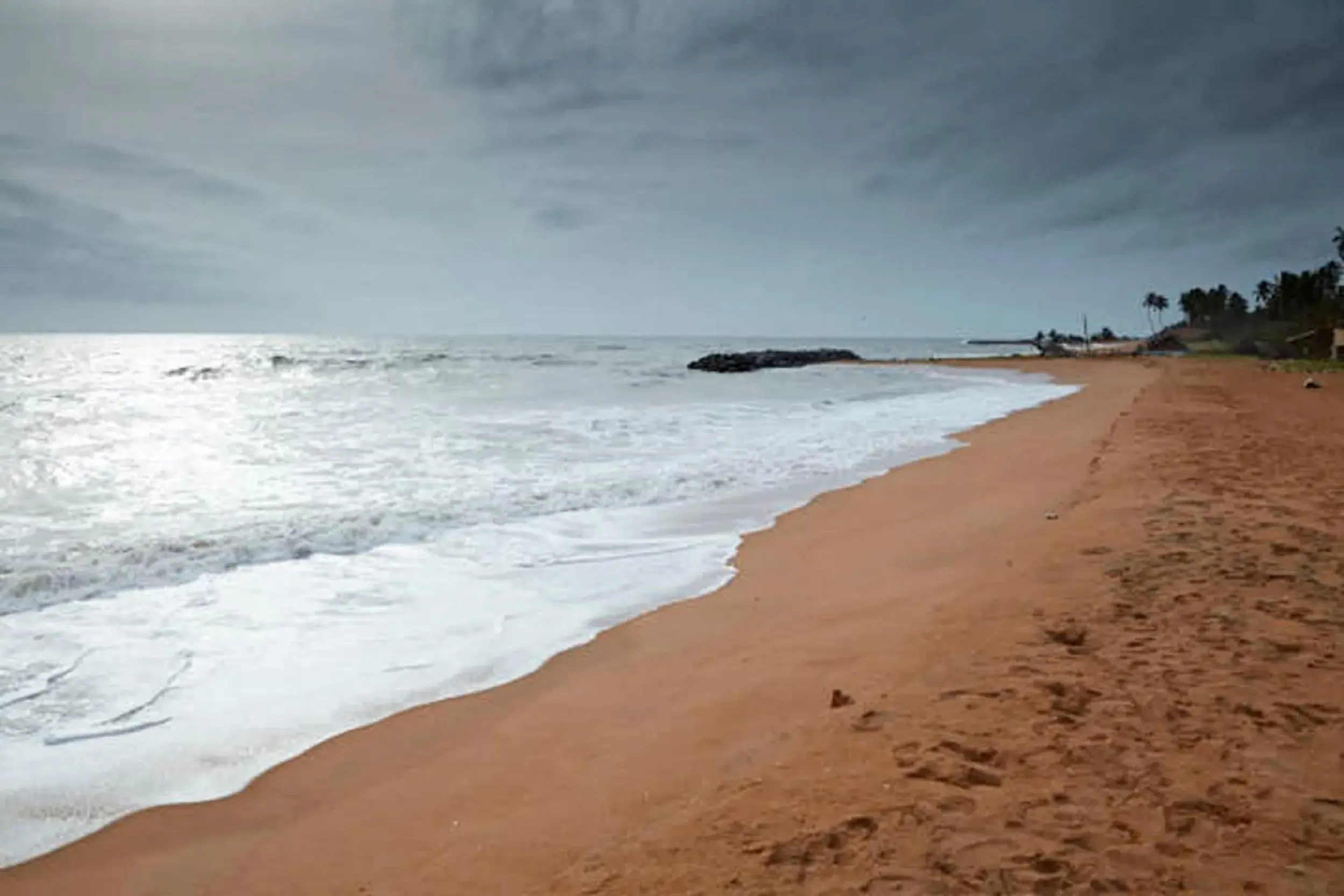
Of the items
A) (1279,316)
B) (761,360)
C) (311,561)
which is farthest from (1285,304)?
(311,561)

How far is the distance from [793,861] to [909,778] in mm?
748

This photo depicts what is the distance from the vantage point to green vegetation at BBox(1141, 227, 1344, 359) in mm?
55250

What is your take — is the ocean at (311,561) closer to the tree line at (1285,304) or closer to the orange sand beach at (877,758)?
the orange sand beach at (877,758)

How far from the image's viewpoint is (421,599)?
671 centimetres

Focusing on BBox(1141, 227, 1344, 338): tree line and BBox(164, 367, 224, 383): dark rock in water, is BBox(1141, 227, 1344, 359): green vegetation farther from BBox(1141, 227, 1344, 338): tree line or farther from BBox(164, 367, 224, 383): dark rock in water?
BBox(164, 367, 224, 383): dark rock in water

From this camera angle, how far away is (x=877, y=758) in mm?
3297

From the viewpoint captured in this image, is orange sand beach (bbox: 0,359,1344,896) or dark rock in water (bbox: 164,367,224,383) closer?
orange sand beach (bbox: 0,359,1344,896)

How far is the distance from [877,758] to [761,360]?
69.0 metres

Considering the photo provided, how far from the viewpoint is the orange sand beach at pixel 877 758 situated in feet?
8.76

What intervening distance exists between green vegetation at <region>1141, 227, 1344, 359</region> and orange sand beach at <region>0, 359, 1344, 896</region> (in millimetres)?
61639

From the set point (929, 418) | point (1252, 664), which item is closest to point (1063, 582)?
point (1252, 664)

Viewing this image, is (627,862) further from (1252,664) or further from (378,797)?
(1252,664)

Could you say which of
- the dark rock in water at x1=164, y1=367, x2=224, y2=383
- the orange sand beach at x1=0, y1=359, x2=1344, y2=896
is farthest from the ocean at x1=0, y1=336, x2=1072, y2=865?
the dark rock in water at x1=164, y1=367, x2=224, y2=383

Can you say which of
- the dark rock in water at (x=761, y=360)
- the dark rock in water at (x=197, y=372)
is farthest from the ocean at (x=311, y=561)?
the dark rock in water at (x=761, y=360)
